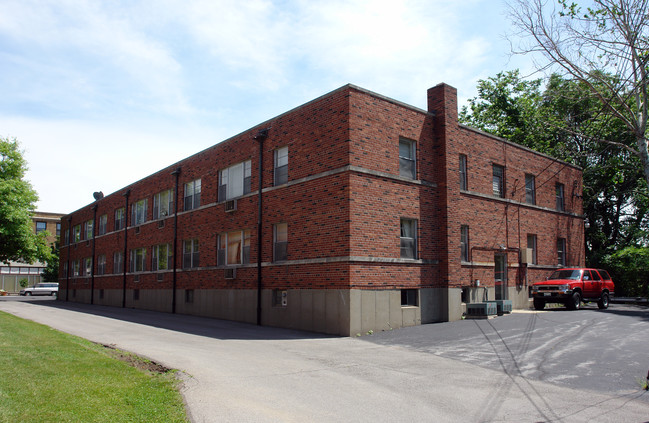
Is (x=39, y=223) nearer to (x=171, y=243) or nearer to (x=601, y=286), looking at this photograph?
(x=171, y=243)

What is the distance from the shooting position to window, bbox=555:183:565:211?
27389 mm

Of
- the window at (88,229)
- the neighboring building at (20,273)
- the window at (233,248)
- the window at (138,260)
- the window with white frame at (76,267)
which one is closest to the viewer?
the window at (233,248)

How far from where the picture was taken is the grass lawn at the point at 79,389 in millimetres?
6133

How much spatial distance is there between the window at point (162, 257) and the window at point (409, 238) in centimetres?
1491

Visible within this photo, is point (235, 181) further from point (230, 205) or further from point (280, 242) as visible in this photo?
point (280, 242)

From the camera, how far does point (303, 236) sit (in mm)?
18094

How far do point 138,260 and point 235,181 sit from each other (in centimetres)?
1308

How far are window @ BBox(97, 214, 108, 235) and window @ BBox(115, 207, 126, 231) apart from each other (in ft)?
8.24

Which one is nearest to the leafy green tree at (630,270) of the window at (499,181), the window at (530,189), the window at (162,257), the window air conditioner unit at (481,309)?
the window at (530,189)

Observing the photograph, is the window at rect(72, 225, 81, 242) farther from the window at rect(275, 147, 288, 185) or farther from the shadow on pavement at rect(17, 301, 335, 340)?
the window at rect(275, 147, 288, 185)

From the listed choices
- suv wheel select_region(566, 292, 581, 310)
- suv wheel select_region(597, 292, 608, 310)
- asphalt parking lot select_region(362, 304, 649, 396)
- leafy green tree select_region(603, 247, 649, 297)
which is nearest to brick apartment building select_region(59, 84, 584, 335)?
asphalt parking lot select_region(362, 304, 649, 396)

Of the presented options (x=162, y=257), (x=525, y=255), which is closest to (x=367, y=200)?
(x=525, y=255)

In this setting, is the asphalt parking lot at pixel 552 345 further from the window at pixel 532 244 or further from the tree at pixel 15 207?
the tree at pixel 15 207

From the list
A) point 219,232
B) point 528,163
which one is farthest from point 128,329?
point 528,163
